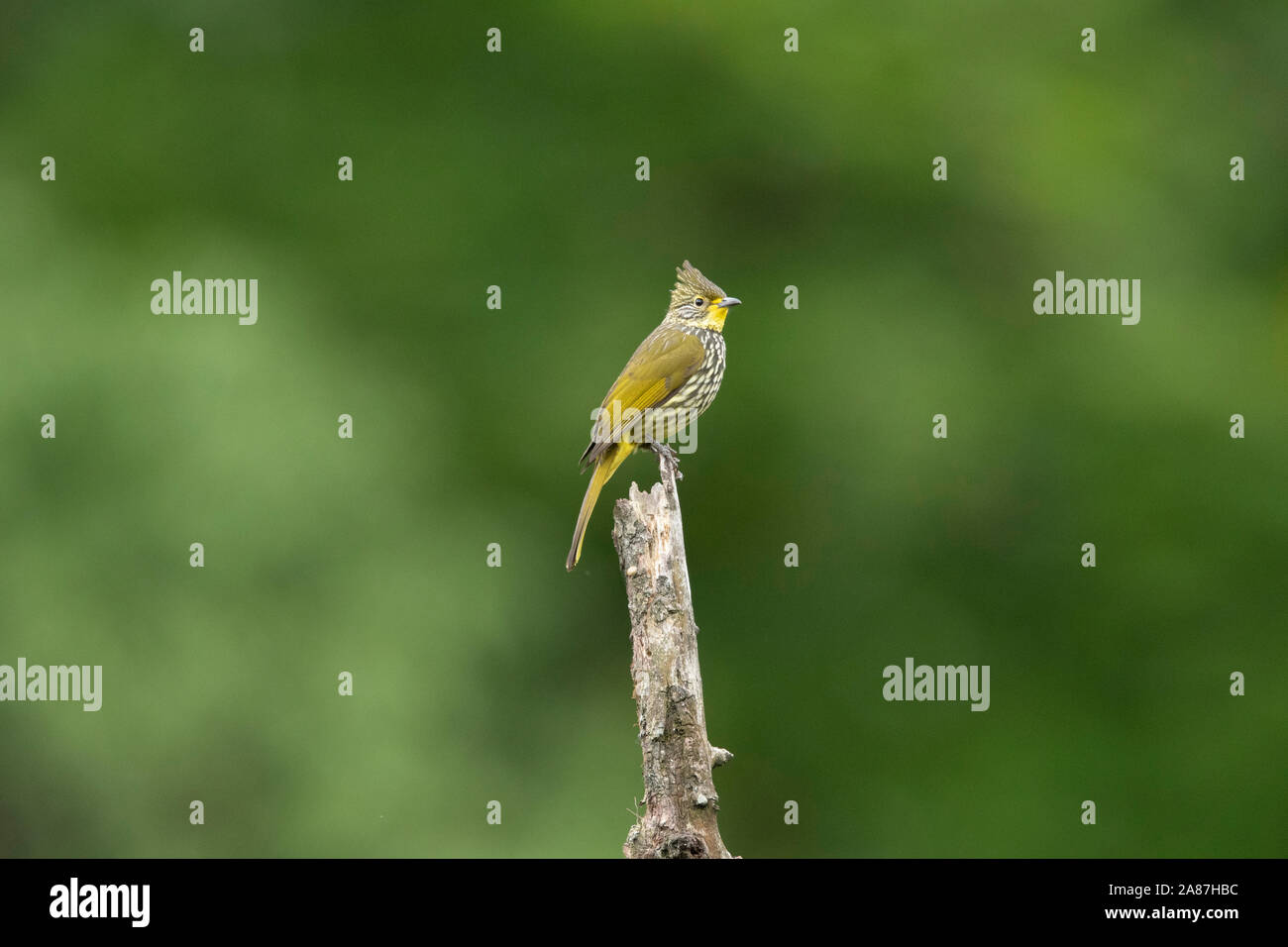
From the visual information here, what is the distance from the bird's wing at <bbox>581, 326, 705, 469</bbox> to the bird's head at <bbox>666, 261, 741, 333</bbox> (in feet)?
0.93

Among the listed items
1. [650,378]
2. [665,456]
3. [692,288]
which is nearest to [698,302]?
[692,288]

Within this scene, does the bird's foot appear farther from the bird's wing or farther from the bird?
the bird's wing

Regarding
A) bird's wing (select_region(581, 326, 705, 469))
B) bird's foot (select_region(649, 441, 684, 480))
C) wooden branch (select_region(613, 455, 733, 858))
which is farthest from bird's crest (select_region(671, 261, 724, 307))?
wooden branch (select_region(613, 455, 733, 858))

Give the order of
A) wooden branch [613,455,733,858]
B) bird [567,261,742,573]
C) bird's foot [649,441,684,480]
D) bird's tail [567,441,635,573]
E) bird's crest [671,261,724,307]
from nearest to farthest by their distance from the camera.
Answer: wooden branch [613,455,733,858], bird's foot [649,441,684,480], bird's tail [567,441,635,573], bird [567,261,742,573], bird's crest [671,261,724,307]

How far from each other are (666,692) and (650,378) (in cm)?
260

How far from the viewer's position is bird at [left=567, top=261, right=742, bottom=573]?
7.79 meters

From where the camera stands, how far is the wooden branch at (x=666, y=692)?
5.64 meters

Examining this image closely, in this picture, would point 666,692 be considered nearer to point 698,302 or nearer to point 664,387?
point 664,387

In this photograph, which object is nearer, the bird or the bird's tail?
the bird's tail

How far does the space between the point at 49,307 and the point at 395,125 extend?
2868 millimetres

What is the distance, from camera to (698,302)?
877 centimetres

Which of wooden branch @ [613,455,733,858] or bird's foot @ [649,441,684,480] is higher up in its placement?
bird's foot @ [649,441,684,480]

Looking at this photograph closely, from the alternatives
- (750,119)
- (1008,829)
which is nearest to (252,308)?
(750,119)

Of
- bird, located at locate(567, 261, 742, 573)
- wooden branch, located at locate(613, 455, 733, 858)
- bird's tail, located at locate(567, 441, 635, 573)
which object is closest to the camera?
wooden branch, located at locate(613, 455, 733, 858)
